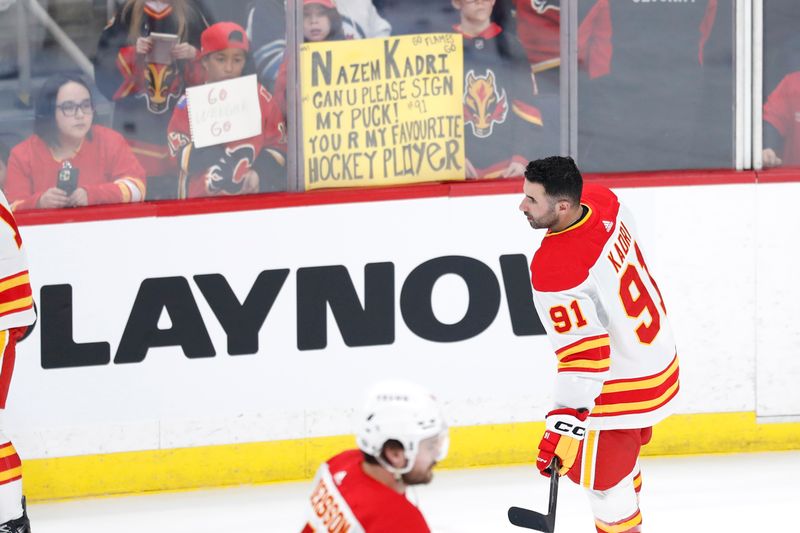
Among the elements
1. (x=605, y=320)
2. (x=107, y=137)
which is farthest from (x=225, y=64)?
(x=605, y=320)

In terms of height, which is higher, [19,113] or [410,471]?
[19,113]

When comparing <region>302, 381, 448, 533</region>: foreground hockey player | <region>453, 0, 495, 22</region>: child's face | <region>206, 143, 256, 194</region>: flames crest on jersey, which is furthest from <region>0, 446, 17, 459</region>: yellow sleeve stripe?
<region>453, 0, 495, 22</region>: child's face

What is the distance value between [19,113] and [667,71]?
2225 millimetres

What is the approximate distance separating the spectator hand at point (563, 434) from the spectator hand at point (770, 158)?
221cm

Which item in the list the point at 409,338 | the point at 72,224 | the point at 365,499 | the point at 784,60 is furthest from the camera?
the point at 784,60

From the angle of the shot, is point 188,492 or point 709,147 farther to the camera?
point 709,147

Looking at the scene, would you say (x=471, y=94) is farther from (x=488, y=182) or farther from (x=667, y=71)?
(x=667, y=71)

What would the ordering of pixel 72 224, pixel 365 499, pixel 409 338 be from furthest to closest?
pixel 409 338 < pixel 72 224 < pixel 365 499

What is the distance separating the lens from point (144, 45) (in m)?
4.91

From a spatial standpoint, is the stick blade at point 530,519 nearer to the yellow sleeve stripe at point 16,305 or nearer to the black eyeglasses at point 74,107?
the yellow sleeve stripe at point 16,305

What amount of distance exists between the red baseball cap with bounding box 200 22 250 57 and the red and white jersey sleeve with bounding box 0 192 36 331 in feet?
4.08

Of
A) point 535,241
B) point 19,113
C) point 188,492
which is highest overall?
point 19,113

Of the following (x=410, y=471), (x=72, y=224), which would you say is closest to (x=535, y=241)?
A: (x=72, y=224)

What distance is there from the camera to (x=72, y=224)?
4730 millimetres
